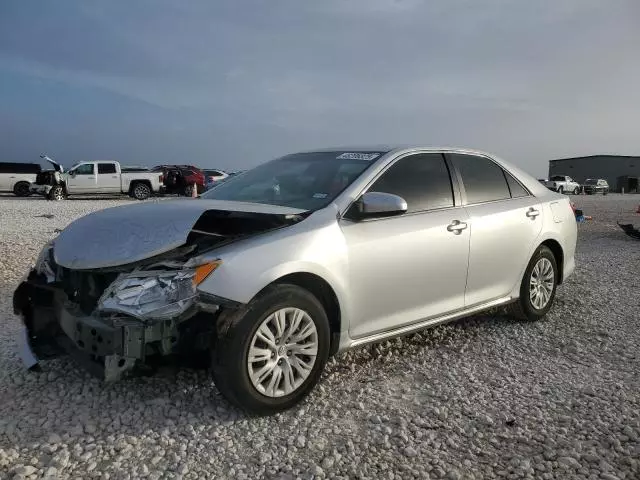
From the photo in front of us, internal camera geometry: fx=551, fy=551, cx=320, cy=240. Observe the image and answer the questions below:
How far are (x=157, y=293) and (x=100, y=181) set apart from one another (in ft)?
78.5

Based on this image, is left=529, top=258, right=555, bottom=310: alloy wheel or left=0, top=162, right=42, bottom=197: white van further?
left=0, top=162, right=42, bottom=197: white van

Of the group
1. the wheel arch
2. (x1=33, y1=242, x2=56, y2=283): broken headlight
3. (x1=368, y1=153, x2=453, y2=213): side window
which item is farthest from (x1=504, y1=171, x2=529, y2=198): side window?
(x1=33, y1=242, x2=56, y2=283): broken headlight

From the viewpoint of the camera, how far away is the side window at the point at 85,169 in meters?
24.7

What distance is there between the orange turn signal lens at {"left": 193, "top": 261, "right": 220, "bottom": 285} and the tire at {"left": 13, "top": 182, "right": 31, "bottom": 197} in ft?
93.6

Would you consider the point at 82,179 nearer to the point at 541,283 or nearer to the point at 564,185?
the point at 541,283

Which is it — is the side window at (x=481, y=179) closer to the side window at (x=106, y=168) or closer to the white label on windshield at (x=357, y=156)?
the white label on windshield at (x=357, y=156)

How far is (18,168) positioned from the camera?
28109mm

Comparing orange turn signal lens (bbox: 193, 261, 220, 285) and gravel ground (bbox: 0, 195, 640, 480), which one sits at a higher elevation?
orange turn signal lens (bbox: 193, 261, 220, 285)

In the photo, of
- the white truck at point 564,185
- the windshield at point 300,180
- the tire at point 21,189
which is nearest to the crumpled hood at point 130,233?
the windshield at point 300,180

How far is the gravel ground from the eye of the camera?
8.85 feet

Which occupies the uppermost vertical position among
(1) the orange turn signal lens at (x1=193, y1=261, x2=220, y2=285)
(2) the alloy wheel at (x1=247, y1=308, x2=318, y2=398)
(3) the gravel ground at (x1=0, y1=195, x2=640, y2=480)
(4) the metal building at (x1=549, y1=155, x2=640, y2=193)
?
(4) the metal building at (x1=549, y1=155, x2=640, y2=193)

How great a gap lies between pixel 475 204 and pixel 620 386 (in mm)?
1699

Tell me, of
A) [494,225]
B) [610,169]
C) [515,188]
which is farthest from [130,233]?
[610,169]

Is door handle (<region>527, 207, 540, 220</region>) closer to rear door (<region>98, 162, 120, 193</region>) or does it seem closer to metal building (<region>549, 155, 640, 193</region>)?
rear door (<region>98, 162, 120, 193</region>)
